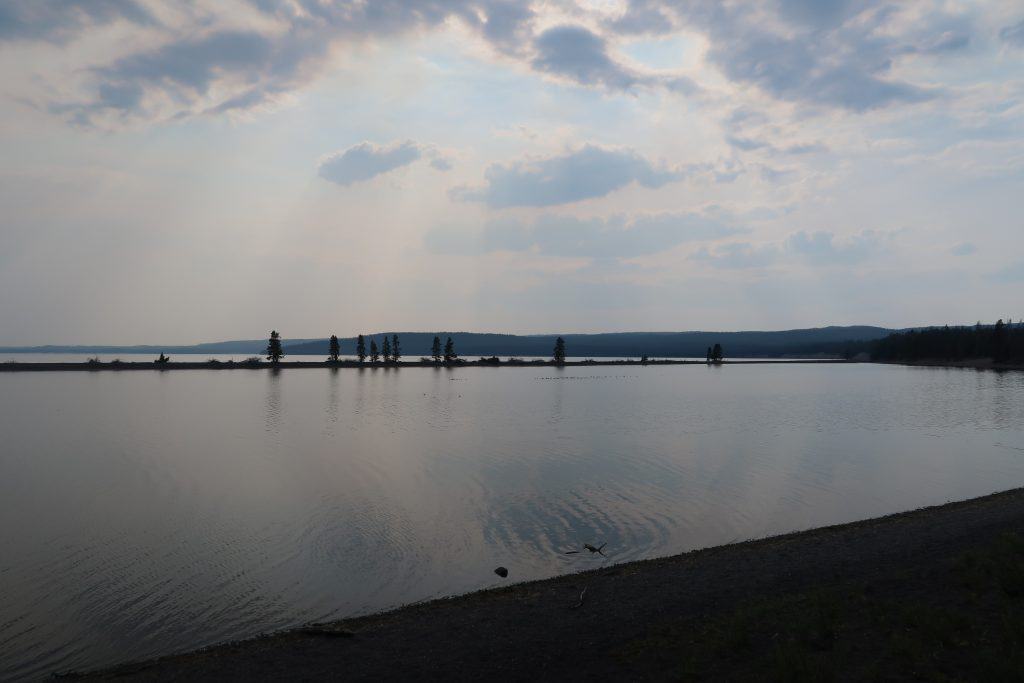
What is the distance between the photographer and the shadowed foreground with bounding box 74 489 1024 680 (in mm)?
9539

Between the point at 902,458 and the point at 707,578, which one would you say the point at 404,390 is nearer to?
the point at 902,458

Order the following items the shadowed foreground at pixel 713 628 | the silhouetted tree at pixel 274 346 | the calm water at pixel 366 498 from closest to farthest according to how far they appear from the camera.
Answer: the shadowed foreground at pixel 713 628 → the calm water at pixel 366 498 → the silhouetted tree at pixel 274 346

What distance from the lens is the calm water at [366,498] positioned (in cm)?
1538

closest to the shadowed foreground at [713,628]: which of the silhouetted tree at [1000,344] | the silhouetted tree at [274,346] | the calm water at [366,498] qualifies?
the calm water at [366,498]

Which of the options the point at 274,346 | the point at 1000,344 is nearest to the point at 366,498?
the point at 274,346

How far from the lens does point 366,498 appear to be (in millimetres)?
25906

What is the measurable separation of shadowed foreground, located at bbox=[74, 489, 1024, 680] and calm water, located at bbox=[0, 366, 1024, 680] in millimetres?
2257

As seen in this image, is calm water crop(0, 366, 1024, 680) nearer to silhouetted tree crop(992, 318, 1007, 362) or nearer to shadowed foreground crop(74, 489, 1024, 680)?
shadowed foreground crop(74, 489, 1024, 680)

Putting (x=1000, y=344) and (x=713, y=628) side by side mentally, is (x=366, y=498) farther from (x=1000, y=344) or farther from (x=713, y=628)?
(x=1000, y=344)

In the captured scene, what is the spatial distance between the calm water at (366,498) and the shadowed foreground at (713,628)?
226 centimetres

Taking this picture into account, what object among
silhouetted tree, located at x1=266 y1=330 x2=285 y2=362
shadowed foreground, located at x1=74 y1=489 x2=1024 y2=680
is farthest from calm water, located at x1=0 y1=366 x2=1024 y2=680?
silhouetted tree, located at x1=266 y1=330 x2=285 y2=362

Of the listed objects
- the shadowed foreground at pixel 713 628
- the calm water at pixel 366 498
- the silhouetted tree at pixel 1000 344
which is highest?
the silhouetted tree at pixel 1000 344

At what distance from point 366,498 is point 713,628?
17.3m

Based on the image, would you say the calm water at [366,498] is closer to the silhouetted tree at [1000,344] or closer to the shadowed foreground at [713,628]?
the shadowed foreground at [713,628]
